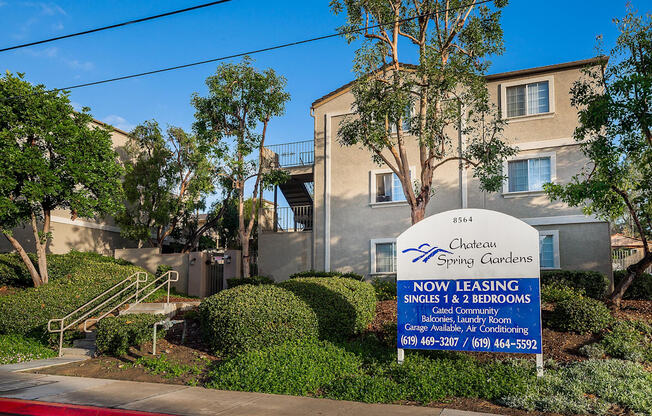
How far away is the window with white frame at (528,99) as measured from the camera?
1878 cm

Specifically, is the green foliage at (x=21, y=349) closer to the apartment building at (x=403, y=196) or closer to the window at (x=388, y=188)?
the apartment building at (x=403, y=196)

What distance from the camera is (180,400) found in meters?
8.19

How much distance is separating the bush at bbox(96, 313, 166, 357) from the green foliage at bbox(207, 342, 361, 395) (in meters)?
2.48

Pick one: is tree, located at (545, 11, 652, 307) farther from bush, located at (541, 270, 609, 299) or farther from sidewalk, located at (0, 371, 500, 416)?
sidewalk, located at (0, 371, 500, 416)

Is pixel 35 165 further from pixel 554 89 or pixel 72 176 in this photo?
pixel 554 89

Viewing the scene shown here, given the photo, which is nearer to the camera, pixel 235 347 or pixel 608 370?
pixel 608 370

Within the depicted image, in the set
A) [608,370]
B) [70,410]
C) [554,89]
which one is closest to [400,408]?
[608,370]

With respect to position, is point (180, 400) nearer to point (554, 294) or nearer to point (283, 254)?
point (554, 294)

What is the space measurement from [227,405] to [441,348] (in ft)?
12.0

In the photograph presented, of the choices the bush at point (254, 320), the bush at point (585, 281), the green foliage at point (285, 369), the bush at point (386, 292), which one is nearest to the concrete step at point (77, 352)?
the bush at point (254, 320)

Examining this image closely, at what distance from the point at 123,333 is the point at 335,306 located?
176 inches


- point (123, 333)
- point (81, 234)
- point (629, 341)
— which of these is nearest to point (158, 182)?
point (81, 234)

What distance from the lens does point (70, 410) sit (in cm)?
765

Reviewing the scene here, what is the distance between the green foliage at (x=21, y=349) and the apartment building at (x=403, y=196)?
403 inches
